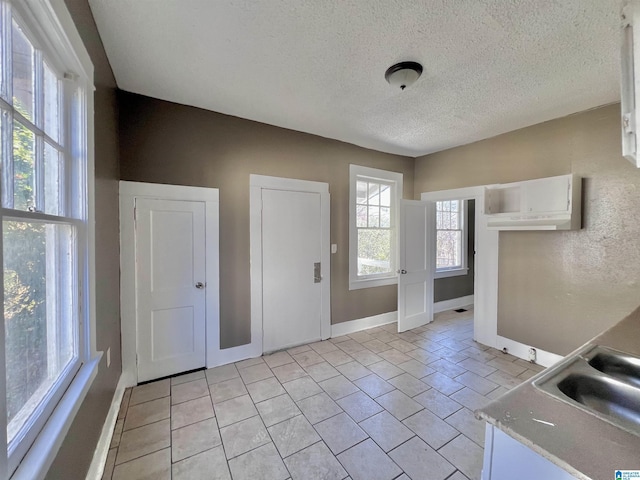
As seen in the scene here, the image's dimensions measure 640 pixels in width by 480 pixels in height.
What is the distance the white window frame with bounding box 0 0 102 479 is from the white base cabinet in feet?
4.59

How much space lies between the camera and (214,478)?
61.0 inches

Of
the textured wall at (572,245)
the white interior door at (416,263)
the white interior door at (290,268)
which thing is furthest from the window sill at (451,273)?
the white interior door at (290,268)

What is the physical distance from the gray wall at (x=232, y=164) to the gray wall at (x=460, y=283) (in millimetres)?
1791

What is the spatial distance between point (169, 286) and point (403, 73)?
107 inches

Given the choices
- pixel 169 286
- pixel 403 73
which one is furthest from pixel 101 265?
pixel 403 73

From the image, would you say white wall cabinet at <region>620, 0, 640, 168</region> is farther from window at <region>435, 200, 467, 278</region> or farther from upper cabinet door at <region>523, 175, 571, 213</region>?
window at <region>435, 200, 467, 278</region>

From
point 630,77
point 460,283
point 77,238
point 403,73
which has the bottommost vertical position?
point 460,283

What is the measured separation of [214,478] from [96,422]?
778 millimetres

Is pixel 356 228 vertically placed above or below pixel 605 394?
above

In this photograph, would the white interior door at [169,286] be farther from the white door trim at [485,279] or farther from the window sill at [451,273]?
the window sill at [451,273]

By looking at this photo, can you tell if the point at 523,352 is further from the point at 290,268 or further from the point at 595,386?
the point at 290,268

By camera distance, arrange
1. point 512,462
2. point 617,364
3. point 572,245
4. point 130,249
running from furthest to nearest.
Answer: point 572,245
point 130,249
point 617,364
point 512,462

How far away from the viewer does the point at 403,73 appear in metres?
1.95

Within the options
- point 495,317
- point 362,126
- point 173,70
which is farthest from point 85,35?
point 495,317
